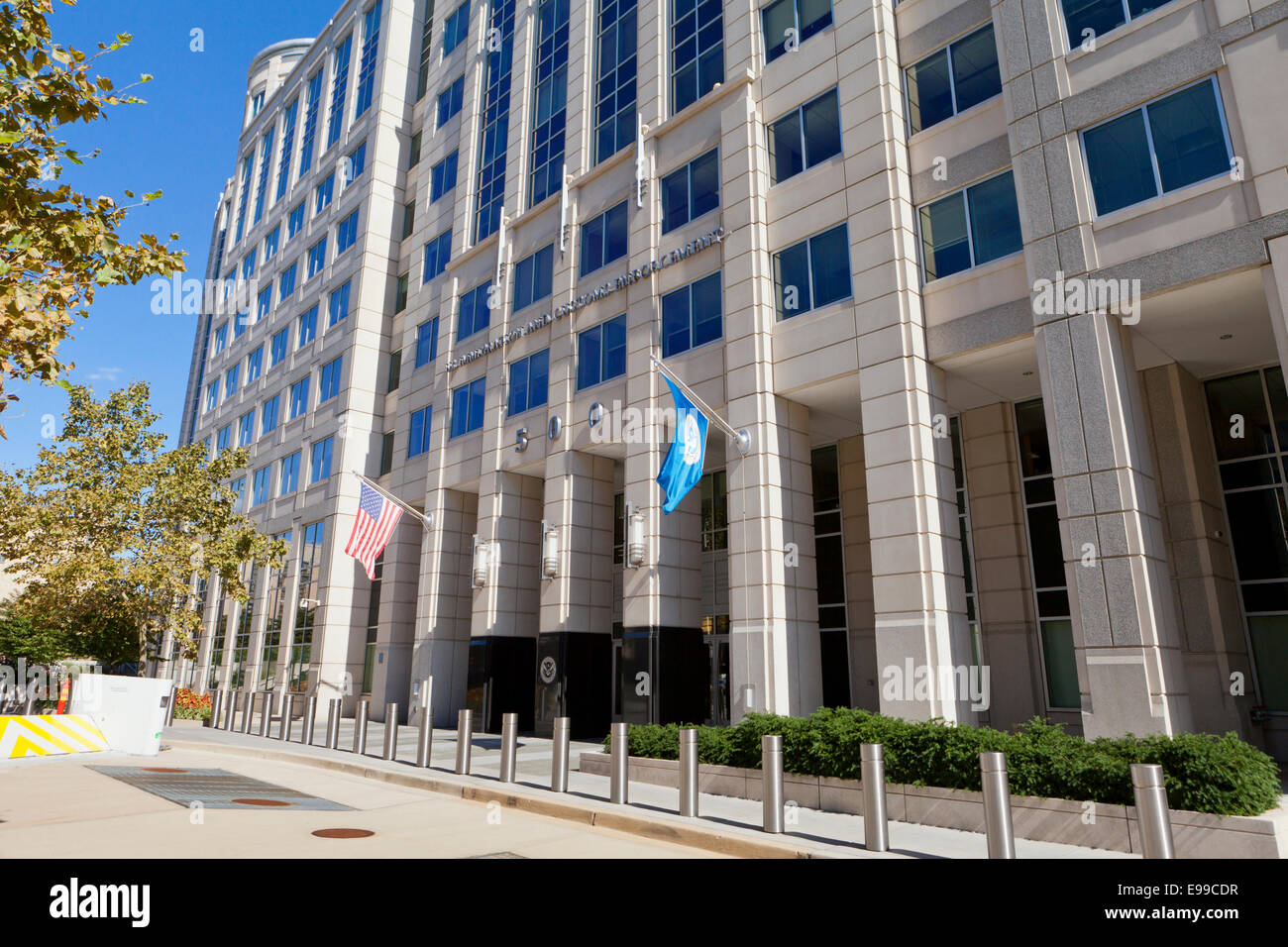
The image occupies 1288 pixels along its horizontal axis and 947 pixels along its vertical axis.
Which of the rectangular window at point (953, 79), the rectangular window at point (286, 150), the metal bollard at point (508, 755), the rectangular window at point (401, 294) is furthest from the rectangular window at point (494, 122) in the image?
the rectangular window at point (286, 150)

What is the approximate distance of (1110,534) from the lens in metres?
13.3

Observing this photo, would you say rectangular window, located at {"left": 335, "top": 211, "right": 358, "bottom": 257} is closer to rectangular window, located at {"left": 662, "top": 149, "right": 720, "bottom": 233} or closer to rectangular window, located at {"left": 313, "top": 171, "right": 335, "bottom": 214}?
rectangular window, located at {"left": 313, "top": 171, "right": 335, "bottom": 214}

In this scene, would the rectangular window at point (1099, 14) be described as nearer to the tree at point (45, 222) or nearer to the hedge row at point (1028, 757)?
the hedge row at point (1028, 757)

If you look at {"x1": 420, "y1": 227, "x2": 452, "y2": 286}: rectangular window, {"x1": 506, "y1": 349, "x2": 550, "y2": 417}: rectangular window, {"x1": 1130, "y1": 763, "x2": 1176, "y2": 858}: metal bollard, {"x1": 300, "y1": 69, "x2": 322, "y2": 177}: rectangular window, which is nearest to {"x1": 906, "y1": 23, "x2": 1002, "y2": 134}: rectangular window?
{"x1": 506, "y1": 349, "x2": 550, "y2": 417}: rectangular window

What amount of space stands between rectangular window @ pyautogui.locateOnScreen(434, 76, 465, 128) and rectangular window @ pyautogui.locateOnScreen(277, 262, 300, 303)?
1324cm

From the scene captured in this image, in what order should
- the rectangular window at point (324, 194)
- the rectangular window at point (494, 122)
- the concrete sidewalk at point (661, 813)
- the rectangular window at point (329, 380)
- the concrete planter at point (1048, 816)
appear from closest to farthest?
1. the concrete planter at point (1048, 816)
2. the concrete sidewalk at point (661, 813)
3. the rectangular window at point (494, 122)
4. the rectangular window at point (329, 380)
5. the rectangular window at point (324, 194)

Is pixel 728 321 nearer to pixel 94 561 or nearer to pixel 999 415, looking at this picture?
pixel 999 415

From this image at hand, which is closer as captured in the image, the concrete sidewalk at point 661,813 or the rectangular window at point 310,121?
the concrete sidewalk at point 661,813

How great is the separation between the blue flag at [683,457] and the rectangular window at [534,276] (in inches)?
419

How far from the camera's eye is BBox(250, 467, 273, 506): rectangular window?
42562mm

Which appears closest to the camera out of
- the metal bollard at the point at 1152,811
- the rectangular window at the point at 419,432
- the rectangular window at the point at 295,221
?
the metal bollard at the point at 1152,811

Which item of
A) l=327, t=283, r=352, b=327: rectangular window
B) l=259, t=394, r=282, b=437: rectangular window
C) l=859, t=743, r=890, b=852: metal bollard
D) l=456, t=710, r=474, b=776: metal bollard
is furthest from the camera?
l=259, t=394, r=282, b=437: rectangular window

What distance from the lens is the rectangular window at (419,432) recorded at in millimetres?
32719

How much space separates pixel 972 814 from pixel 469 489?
875 inches
